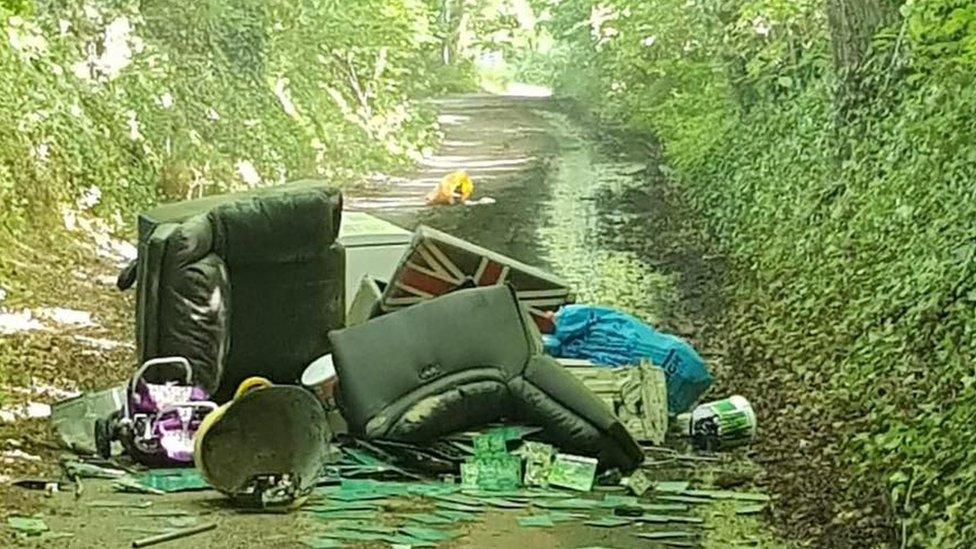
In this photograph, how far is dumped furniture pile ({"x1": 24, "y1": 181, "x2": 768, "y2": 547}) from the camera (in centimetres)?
441

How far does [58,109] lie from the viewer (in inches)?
356

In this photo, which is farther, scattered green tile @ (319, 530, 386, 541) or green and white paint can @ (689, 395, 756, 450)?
green and white paint can @ (689, 395, 756, 450)

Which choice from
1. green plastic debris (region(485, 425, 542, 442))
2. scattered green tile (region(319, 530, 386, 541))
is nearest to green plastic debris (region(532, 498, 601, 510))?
green plastic debris (region(485, 425, 542, 442))

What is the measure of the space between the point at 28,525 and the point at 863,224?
4.05 meters

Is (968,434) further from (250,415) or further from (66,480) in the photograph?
(66,480)

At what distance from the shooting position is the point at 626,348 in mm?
5793

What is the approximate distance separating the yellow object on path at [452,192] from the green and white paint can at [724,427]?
23.1 ft

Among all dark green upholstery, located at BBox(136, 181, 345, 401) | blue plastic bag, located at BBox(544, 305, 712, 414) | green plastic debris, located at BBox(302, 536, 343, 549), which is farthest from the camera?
blue plastic bag, located at BBox(544, 305, 712, 414)

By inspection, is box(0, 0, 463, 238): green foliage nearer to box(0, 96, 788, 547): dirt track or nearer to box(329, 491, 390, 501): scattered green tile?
box(0, 96, 788, 547): dirt track

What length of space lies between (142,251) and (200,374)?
51cm

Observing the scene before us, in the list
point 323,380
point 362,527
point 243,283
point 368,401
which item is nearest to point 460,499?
point 362,527

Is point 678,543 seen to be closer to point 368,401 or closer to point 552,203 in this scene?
point 368,401

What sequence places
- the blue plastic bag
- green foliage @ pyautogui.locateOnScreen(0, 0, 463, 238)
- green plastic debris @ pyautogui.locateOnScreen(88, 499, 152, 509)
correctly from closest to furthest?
green plastic debris @ pyautogui.locateOnScreen(88, 499, 152, 509)
the blue plastic bag
green foliage @ pyautogui.locateOnScreen(0, 0, 463, 238)

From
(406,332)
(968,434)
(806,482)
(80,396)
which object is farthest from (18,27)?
(968,434)
